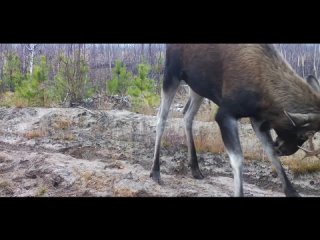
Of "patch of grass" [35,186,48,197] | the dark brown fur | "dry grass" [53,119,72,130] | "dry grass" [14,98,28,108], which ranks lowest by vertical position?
"patch of grass" [35,186,48,197]

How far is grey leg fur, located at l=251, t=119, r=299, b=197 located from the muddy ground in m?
0.07

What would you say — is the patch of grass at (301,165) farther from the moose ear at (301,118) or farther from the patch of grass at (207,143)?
the patch of grass at (207,143)

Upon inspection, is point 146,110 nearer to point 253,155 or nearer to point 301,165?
point 253,155

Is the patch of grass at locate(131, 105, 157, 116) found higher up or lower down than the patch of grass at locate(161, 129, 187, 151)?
higher up

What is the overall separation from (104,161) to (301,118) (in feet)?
5.63

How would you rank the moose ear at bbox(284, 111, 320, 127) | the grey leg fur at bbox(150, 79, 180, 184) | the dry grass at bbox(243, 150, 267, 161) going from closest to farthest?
the moose ear at bbox(284, 111, 320, 127)
the dry grass at bbox(243, 150, 267, 161)
the grey leg fur at bbox(150, 79, 180, 184)

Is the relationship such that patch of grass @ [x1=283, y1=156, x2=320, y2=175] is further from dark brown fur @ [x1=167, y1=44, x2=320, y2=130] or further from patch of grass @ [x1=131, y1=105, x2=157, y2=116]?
patch of grass @ [x1=131, y1=105, x2=157, y2=116]

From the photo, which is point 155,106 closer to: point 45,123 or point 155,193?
point 155,193

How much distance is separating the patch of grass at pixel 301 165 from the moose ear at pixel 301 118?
0.40 m

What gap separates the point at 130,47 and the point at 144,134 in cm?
78

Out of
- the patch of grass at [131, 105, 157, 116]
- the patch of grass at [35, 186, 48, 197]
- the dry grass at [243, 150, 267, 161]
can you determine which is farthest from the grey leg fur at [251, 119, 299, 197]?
the patch of grass at [35, 186, 48, 197]

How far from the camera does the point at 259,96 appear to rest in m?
3.47

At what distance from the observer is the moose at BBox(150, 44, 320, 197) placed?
346 cm
